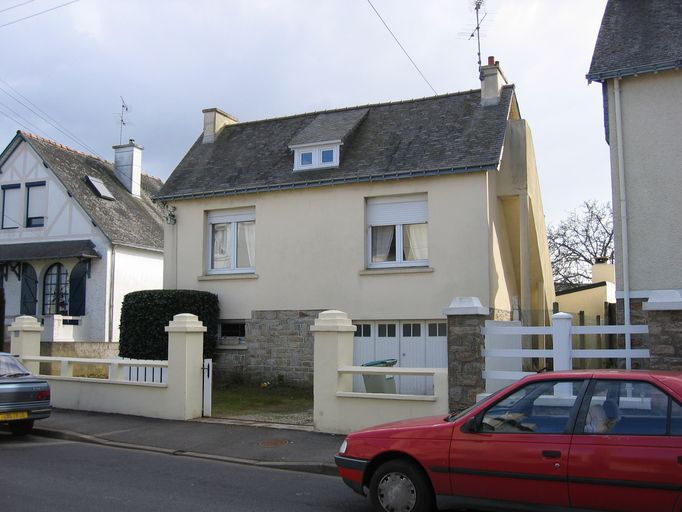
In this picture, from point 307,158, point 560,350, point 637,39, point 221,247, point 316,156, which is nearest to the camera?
point 560,350

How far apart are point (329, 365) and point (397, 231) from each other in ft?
20.0

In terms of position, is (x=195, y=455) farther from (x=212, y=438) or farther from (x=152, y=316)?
(x=152, y=316)

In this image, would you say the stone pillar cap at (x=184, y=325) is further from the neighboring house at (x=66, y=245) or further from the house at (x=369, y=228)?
the neighboring house at (x=66, y=245)

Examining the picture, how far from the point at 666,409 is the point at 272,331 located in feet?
41.1

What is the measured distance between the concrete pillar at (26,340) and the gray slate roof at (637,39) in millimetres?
12683

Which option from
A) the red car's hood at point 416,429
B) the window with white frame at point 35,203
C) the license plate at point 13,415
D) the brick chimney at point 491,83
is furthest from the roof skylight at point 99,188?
the red car's hood at point 416,429

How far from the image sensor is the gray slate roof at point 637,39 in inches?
473

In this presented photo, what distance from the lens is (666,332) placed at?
8.52 meters

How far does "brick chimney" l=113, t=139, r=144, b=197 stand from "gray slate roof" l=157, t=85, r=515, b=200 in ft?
26.3

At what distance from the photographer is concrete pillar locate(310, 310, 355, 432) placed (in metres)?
10.7

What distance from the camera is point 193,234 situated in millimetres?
18438

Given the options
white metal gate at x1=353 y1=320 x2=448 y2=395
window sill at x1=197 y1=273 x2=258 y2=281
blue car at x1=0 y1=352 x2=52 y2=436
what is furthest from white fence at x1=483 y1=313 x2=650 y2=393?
window sill at x1=197 y1=273 x2=258 y2=281

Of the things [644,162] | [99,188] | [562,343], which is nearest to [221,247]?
[99,188]

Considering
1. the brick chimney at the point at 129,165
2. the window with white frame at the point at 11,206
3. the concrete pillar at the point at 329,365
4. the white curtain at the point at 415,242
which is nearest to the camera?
the concrete pillar at the point at 329,365
